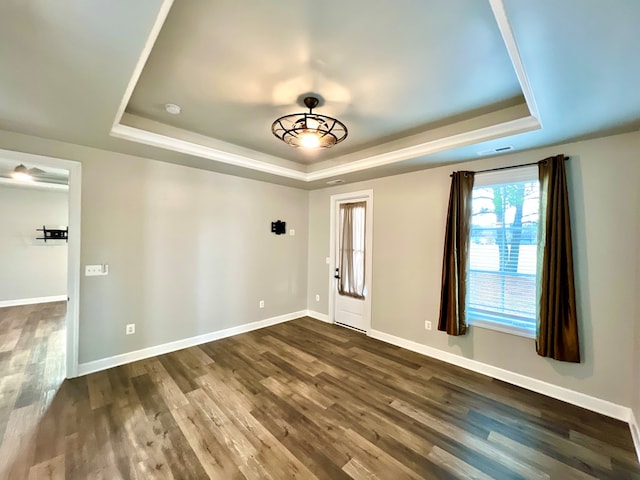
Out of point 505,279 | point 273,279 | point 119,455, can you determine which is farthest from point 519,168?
point 119,455

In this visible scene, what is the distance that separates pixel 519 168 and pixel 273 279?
12.9 feet

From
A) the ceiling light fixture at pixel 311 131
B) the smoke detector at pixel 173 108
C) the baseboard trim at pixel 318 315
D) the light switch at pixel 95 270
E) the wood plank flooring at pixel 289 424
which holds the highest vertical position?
the smoke detector at pixel 173 108

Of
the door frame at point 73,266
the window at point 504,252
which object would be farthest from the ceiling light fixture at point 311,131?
the door frame at point 73,266

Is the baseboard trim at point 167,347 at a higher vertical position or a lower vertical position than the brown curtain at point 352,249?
lower

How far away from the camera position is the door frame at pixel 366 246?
4.43 meters

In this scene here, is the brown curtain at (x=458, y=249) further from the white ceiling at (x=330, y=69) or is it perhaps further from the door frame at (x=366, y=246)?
the door frame at (x=366, y=246)

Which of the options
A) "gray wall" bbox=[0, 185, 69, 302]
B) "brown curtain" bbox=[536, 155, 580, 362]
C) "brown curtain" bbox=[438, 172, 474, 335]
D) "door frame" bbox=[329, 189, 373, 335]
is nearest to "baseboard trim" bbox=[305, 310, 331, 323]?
"door frame" bbox=[329, 189, 373, 335]

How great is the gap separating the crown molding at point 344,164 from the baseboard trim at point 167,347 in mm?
2552

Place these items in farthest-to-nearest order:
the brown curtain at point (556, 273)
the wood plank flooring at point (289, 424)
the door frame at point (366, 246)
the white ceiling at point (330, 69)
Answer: the door frame at point (366, 246)
the brown curtain at point (556, 273)
the wood plank flooring at point (289, 424)
the white ceiling at point (330, 69)

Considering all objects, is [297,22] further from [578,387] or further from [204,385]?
[578,387]

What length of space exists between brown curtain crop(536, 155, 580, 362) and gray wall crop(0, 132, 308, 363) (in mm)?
3767

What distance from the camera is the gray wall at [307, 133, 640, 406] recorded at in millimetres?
2441

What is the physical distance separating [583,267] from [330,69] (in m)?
2.99

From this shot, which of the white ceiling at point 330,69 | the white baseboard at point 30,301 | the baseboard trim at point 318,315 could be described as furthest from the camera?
the white baseboard at point 30,301
